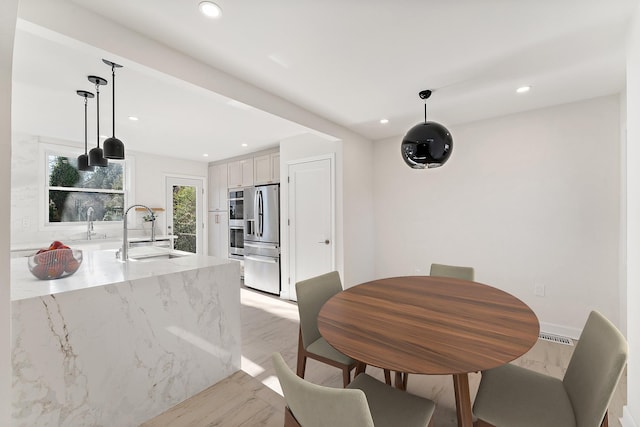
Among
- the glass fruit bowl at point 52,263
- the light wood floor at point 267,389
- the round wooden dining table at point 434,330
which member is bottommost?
the light wood floor at point 267,389

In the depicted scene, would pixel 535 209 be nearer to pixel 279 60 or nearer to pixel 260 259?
pixel 279 60

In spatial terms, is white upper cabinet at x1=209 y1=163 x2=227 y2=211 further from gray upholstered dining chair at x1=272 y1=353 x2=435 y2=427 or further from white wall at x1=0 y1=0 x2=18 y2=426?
gray upholstered dining chair at x1=272 y1=353 x2=435 y2=427

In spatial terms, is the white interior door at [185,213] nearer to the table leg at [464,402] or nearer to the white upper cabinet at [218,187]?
the white upper cabinet at [218,187]

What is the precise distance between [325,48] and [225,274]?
6.03 ft

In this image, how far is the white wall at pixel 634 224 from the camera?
4.86 feet

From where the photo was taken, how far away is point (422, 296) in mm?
1809

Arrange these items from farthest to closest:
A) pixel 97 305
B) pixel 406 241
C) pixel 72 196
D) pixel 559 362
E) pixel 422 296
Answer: pixel 72 196
pixel 406 241
pixel 559 362
pixel 422 296
pixel 97 305

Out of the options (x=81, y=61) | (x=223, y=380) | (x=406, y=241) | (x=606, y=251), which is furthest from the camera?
(x=406, y=241)

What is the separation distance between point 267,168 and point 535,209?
12.1ft

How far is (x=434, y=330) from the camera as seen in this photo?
1.30 metres

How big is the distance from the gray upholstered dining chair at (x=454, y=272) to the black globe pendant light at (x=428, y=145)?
1.15m

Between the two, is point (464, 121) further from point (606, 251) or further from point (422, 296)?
point (422, 296)

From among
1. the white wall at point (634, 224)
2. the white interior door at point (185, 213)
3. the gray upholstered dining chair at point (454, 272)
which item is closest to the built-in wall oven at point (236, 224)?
the white interior door at point (185, 213)

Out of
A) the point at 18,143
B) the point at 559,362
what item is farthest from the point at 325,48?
the point at 18,143
